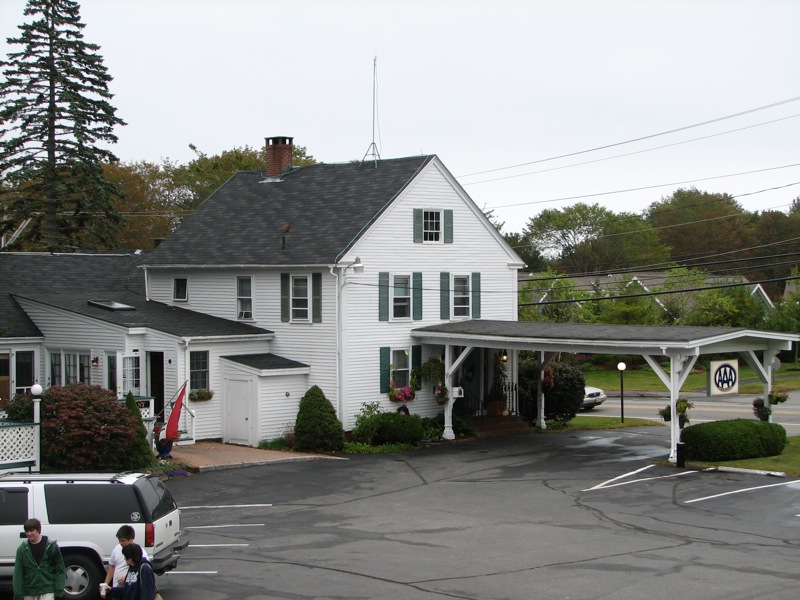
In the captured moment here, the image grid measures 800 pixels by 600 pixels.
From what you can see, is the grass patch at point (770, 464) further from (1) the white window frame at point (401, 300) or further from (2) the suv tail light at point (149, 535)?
(2) the suv tail light at point (149, 535)

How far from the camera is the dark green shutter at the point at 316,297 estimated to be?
33531mm

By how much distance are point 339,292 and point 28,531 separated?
20537mm

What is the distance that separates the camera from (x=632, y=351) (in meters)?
28.3

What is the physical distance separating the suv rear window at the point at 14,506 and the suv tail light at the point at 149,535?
185 centimetres

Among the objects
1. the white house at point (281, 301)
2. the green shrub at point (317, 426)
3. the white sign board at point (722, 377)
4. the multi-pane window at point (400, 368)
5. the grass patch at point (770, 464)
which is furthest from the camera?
the multi-pane window at point (400, 368)

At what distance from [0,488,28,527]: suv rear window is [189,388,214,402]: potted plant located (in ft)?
54.8

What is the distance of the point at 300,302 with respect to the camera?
3422 centimetres

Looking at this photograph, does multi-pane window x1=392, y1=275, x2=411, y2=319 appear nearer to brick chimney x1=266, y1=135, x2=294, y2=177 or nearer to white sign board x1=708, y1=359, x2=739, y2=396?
brick chimney x1=266, y1=135, x2=294, y2=177

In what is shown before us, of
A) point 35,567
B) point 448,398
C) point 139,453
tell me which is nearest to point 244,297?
point 448,398

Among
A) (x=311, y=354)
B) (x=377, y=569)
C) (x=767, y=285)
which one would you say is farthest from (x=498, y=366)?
(x=767, y=285)

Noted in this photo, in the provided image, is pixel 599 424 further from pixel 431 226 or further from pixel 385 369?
pixel 431 226

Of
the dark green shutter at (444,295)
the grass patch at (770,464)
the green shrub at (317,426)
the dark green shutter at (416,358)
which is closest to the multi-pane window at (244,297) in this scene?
the green shrub at (317,426)

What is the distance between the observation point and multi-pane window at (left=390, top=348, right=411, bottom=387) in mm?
34750

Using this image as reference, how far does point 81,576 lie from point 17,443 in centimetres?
1030
